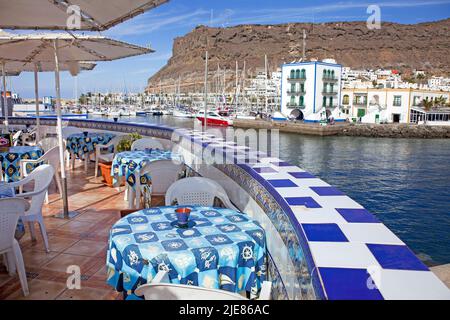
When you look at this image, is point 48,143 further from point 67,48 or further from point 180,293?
point 180,293

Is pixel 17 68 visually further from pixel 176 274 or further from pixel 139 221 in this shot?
pixel 176 274

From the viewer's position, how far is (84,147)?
6.79 meters

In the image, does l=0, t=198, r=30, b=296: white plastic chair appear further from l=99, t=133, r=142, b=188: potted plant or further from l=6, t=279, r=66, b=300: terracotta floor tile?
l=99, t=133, r=142, b=188: potted plant

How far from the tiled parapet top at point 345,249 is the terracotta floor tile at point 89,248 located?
1773mm

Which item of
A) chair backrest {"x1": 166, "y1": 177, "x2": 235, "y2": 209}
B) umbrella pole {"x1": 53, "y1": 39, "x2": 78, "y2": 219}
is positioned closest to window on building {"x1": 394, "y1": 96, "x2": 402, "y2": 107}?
umbrella pole {"x1": 53, "y1": 39, "x2": 78, "y2": 219}

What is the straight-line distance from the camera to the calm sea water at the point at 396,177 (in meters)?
10.1

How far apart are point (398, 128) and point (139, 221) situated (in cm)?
3938

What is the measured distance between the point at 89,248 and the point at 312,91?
1538 inches

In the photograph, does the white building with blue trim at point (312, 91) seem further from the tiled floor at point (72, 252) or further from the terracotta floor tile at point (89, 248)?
the terracotta floor tile at point (89, 248)

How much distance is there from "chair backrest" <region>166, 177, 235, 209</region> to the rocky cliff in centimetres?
10336

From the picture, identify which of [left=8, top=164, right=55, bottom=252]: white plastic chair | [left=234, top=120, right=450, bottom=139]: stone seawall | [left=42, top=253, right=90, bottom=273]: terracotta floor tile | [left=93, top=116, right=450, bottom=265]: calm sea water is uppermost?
[left=8, top=164, right=55, bottom=252]: white plastic chair

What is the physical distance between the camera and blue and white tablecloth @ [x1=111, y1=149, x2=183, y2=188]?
4.16 meters

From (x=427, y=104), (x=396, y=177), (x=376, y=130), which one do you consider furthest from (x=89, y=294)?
(x=427, y=104)

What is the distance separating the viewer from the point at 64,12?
10.4ft
